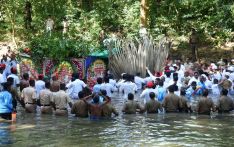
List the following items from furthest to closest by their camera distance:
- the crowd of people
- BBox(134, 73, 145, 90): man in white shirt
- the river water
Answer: BBox(134, 73, 145, 90): man in white shirt
the crowd of people
the river water

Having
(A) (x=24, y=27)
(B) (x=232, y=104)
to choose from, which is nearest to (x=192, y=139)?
(B) (x=232, y=104)

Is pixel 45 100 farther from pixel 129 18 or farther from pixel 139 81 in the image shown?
pixel 129 18

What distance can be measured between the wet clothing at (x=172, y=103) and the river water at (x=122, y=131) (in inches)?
7.8

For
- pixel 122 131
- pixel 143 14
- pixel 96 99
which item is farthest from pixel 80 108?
pixel 143 14

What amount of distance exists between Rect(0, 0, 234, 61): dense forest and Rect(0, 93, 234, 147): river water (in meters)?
12.4

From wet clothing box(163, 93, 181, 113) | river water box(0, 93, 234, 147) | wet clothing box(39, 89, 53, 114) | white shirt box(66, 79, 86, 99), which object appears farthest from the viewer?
white shirt box(66, 79, 86, 99)

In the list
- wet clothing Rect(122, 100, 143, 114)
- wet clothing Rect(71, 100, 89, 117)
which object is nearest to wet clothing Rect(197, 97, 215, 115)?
wet clothing Rect(122, 100, 143, 114)

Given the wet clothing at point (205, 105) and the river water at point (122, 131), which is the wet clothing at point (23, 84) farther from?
the wet clothing at point (205, 105)

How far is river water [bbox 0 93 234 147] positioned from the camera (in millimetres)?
11430

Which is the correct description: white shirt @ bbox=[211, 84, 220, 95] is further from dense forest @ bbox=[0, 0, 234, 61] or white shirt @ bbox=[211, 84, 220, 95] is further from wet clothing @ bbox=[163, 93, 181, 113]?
dense forest @ bbox=[0, 0, 234, 61]

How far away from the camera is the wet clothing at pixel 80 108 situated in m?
14.5

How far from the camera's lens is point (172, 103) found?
15.4 meters

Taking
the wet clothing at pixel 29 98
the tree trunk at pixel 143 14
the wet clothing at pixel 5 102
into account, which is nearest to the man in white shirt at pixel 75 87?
the wet clothing at pixel 29 98

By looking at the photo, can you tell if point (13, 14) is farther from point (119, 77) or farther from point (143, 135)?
point (143, 135)
